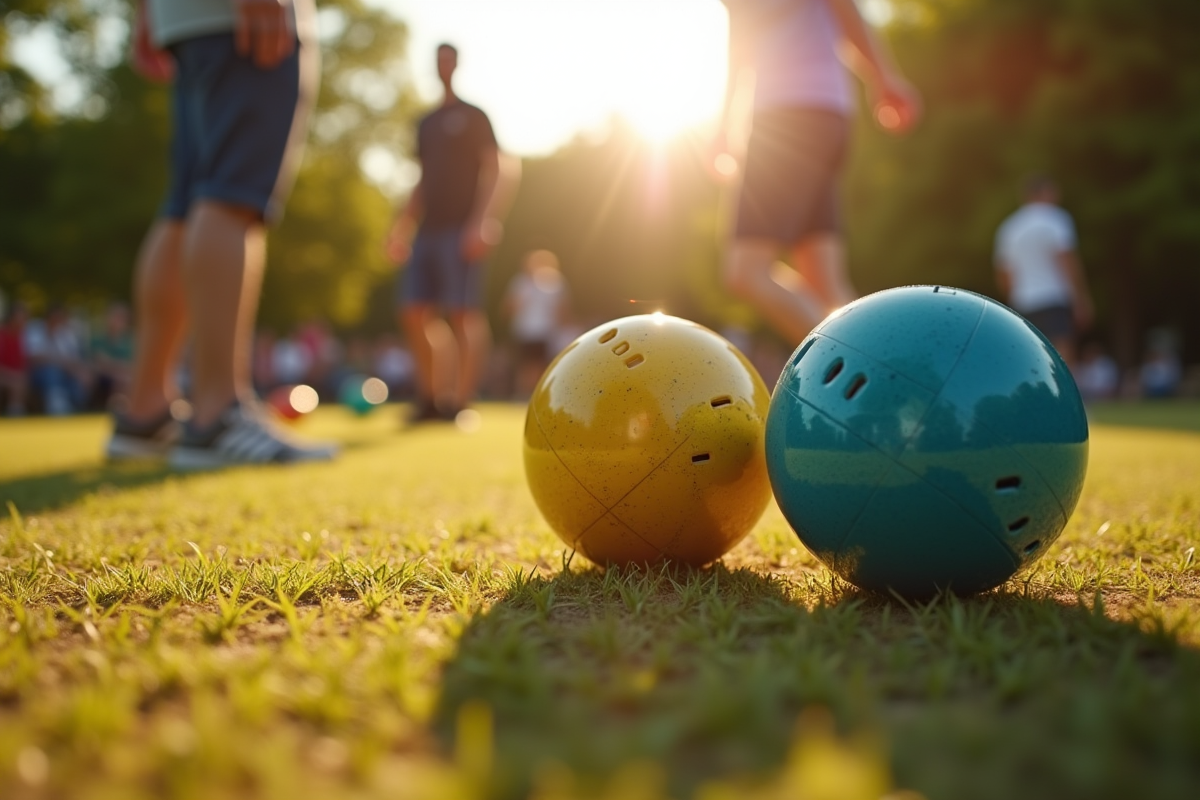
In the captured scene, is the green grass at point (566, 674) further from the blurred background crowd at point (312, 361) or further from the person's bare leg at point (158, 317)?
the blurred background crowd at point (312, 361)

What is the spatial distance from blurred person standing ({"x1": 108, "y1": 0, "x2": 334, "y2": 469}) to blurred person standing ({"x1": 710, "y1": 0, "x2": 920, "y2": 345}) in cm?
250

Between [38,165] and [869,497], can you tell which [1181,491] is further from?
[38,165]

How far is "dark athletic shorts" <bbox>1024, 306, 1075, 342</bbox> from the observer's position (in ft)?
36.0

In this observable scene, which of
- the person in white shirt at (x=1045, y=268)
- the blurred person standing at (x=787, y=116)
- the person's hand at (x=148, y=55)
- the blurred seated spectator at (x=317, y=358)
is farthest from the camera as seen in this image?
the blurred seated spectator at (x=317, y=358)

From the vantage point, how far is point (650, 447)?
2.54 meters

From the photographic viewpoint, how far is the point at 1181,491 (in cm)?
434

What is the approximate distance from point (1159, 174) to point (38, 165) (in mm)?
32850

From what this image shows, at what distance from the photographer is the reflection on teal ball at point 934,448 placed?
2.13 m

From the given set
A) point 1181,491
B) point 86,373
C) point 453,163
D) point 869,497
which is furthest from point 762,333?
point 869,497

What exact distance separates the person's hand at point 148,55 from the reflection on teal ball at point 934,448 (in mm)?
5004

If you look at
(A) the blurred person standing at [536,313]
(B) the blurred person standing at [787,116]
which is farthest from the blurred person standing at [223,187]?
(A) the blurred person standing at [536,313]

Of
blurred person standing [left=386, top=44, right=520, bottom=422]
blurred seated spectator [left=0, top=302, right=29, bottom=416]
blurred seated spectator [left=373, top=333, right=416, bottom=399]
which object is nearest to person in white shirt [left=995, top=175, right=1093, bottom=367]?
blurred person standing [left=386, top=44, right=520, bottom=422]

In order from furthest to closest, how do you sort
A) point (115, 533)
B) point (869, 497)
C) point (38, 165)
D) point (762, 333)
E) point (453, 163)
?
point (762, 333) < point (38, 165) < point (453, 163) < point (115, 533) < point (869, 497)

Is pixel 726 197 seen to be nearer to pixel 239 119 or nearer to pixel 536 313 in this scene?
pixel 536 313
